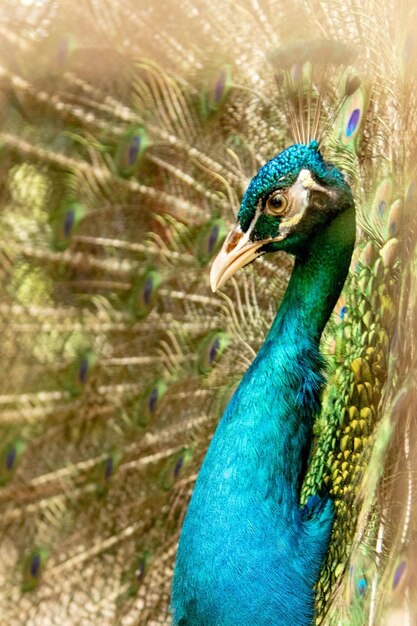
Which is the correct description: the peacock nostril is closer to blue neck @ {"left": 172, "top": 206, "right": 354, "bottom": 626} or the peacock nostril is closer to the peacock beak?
the peacock beak

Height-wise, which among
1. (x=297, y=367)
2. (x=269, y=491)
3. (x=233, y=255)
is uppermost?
(x=233, y=255)

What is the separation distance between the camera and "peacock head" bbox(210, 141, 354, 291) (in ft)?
3.78

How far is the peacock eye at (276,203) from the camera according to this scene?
1156 millimetres

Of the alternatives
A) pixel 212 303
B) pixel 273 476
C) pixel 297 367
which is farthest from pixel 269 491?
pixel 212 303

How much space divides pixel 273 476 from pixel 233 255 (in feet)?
1.04

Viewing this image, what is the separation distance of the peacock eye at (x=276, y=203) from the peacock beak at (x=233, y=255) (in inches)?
1.7

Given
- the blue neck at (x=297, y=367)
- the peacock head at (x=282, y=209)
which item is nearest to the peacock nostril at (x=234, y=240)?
the peacock head at (x=282, y=209)

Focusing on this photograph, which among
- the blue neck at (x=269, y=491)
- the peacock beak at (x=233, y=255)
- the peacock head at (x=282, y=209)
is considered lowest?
the blue neck at (x=269, y=491)

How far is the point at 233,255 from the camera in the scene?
1.15 metres

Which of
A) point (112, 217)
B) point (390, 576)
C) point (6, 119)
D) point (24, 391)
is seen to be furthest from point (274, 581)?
point (6, 119)

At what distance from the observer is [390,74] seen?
130cm

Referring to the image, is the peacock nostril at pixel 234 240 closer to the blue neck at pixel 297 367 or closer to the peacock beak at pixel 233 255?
the peacock beak at pixel 233 255

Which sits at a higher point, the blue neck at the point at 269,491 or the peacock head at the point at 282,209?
the peacock head at the point at 282,209

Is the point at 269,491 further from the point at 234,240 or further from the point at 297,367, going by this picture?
the point at 234,240
